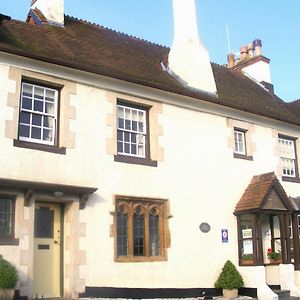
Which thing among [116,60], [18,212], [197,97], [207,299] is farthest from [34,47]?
[207,299]

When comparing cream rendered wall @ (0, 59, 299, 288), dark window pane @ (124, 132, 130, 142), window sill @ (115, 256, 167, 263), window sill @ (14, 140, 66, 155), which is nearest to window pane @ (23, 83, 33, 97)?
cream rendered wall @ (0, 59, 299, 288)

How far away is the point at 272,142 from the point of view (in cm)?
1772

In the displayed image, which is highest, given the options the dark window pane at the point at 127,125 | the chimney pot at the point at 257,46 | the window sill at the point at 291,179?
the chimney pot at the point at 257,46

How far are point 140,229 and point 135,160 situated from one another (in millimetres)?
1914

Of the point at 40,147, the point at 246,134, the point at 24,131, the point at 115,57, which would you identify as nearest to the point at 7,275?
the point at 40,147

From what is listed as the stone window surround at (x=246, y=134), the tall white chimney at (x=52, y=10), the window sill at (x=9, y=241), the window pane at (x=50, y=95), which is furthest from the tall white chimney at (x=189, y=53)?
the window sill at (x=9, y=241)

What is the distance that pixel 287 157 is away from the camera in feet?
59.9

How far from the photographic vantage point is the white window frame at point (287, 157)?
713 inches

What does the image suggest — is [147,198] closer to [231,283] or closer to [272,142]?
[231,283]

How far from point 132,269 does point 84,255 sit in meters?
1.50

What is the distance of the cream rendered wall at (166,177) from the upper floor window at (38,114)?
1.37 ft

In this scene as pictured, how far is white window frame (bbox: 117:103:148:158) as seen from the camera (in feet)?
44.9

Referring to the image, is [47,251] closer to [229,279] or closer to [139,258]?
[139,258]

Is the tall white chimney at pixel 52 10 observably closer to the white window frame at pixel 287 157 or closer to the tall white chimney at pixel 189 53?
the tall white chimney at pixel 189 53
